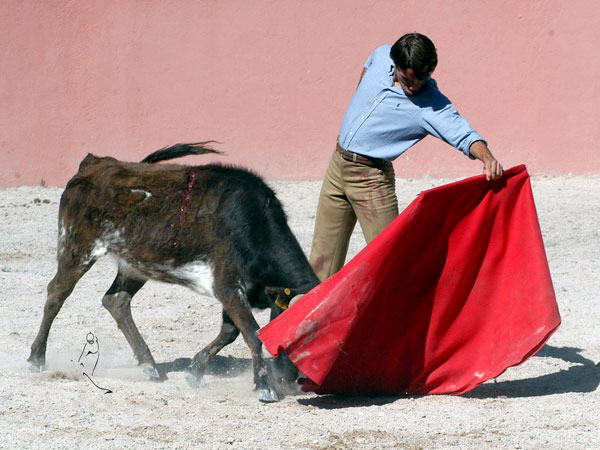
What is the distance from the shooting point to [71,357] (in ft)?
18.6

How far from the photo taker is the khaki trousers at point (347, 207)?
16.5 ft

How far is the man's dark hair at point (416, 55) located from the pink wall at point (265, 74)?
20.0 ft

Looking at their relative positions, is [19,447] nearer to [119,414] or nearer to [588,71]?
[119,414]

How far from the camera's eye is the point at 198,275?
5.23 metres

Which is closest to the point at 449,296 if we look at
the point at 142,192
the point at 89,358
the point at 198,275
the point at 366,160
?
the point at 366,160

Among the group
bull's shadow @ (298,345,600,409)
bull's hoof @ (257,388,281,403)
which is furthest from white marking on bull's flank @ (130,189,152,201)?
bull's shadow @ (298,345,600,409)

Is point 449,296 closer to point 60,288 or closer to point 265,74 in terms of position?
point 60,288

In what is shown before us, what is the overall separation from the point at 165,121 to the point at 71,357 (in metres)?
5.36

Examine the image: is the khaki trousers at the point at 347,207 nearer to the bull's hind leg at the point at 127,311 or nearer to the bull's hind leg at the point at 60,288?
the bull's hind leg at the point at 127,311

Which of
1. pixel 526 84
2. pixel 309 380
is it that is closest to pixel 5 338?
pixel 309 380

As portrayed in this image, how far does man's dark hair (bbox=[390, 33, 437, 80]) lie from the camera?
4.54 metres

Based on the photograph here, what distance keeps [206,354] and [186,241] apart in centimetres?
65

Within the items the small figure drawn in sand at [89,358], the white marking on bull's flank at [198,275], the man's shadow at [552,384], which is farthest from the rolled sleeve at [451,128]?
the small figure drawn in sand at [89,358]

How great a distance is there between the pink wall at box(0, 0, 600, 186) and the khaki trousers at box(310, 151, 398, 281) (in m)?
5.35
